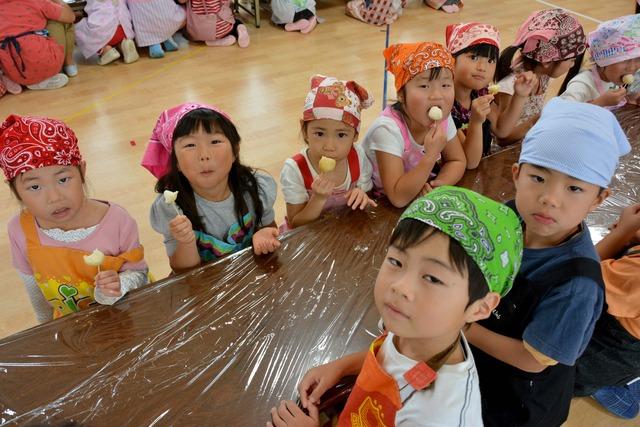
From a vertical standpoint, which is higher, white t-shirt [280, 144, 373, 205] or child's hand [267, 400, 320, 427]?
white t-shirt [280, 144, 373, 205]

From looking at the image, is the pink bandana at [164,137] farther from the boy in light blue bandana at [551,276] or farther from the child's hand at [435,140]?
the boy in light blue bandana at [551,276]

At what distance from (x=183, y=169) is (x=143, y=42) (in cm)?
362

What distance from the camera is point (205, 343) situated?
1.31 metres

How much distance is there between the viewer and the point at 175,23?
473 centimetres

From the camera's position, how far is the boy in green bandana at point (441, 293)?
969mm

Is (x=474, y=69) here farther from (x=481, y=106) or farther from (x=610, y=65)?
(x=610, y=65)

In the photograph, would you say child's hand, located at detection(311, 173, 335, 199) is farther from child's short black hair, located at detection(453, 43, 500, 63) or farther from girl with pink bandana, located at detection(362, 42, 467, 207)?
child's short black hair, located at detection(453, 43, 500, 63)

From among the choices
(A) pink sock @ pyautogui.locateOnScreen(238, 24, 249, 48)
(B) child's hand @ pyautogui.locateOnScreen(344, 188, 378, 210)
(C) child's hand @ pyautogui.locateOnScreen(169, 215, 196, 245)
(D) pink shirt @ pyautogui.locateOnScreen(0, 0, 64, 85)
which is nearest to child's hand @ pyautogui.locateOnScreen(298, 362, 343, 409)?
(C) child's hand @ pyautogui.locateOnScreen(169, 215, 196, 245)

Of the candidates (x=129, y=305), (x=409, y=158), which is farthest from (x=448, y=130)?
(x=129, y=305)

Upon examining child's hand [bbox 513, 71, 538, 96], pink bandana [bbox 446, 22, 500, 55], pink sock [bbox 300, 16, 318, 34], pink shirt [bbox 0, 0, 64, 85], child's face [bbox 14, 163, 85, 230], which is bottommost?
pink sock [bbox 300, 16, 318, 34]

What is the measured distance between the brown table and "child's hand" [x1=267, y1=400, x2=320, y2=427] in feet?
0.10

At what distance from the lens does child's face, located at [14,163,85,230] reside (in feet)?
4.76

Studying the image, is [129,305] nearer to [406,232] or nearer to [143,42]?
[406,232]

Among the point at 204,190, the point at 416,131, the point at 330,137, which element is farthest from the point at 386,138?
the point at 204,190
